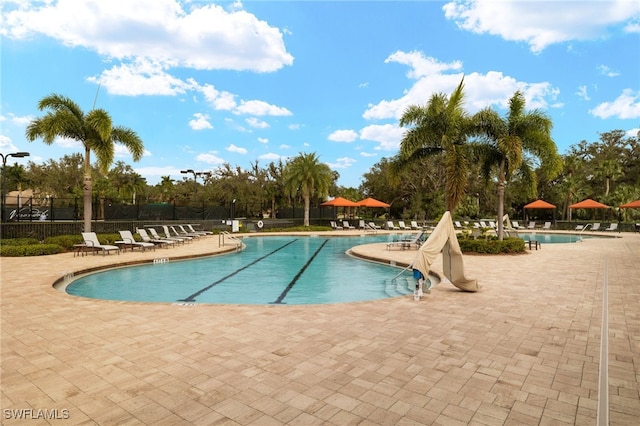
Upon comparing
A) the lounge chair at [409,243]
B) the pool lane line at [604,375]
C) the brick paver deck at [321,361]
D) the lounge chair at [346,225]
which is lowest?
the pool lane line at [604,375]

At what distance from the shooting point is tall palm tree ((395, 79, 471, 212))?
1436cm

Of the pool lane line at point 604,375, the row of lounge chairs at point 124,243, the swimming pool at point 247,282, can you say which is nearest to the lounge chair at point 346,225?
the row of lounge chairs at point 124,243

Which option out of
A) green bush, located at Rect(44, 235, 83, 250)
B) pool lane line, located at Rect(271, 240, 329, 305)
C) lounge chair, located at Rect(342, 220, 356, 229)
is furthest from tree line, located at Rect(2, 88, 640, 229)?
pool lane line, located at Rect(271, 240, 329, 305)

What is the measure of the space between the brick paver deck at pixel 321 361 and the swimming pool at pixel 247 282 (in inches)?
79.1

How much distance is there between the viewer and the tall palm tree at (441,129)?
47.1 ft

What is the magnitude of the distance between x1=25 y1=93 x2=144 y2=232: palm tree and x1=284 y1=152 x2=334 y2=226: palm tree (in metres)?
16.4

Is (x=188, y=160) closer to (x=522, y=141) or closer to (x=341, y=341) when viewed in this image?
(x=522, y=141)

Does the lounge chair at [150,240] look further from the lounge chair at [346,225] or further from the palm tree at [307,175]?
the lounge chair at [346,225]

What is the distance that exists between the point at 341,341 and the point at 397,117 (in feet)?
43.8

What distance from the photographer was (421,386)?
3.28 meters

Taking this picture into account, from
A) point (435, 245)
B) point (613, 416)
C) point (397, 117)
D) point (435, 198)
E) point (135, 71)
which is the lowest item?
point (613, 416)

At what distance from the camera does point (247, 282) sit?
33.4ft

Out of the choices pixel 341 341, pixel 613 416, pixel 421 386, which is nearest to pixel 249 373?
pixel 341 341

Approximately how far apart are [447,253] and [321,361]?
4.50 meters
